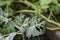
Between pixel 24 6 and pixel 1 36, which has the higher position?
pixel 24 6

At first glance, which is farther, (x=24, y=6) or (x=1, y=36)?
(x=24, y=6)

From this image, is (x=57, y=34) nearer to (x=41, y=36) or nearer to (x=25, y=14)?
(x=41, y=36)

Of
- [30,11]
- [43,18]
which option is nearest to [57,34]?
[43,18]

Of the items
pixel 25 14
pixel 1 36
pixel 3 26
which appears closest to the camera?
pixel 1 36

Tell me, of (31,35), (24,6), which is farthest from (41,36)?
(24,6)

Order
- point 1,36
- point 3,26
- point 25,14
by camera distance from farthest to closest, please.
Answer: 1. point 25,14
2. point 3,26
3. point 1,36

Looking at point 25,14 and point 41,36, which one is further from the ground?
point 25,14

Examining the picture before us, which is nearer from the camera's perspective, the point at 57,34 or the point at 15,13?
the point at 57,34

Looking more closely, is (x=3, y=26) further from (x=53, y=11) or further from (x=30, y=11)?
(x=53, y=11)

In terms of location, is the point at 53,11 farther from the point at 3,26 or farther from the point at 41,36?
the point at 3,26
